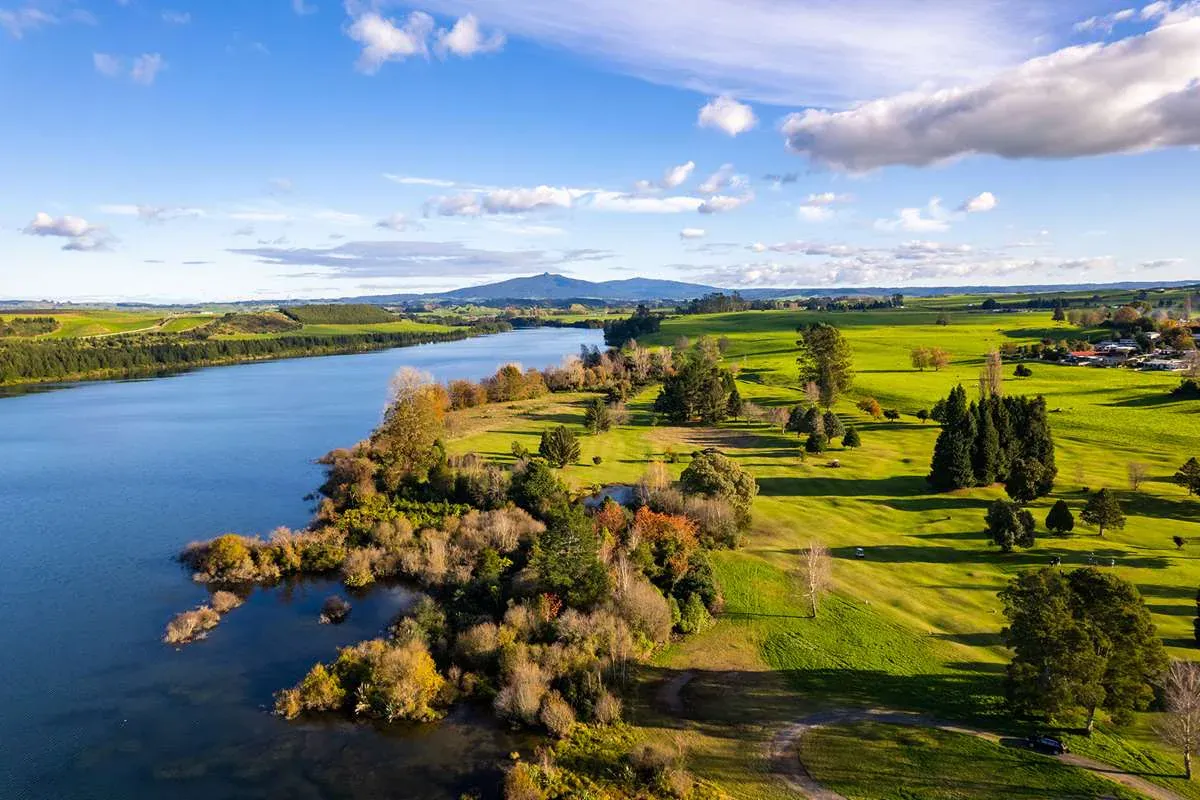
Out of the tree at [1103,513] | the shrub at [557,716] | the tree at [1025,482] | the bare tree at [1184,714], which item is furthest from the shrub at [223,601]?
the tree at [1103,513]

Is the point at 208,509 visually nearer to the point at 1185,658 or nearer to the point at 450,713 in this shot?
the point at 450,713

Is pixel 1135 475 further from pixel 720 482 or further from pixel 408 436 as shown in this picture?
pixel 408 436

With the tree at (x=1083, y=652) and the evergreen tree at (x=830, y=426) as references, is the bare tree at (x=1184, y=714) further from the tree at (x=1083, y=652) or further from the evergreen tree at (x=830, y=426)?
the evergreen tree at (x=830, y=426)

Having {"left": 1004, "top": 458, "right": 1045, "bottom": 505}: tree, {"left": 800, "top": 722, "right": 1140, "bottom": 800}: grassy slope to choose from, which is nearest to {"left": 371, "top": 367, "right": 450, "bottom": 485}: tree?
{"left": 800, "top": 722, "right": 1140, "bottom": 800}: grassy slope

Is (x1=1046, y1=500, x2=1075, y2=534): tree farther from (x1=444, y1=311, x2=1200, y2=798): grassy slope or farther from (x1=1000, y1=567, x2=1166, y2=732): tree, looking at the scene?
(x1=1000, y1=567, x2=1166, y2=732): tree

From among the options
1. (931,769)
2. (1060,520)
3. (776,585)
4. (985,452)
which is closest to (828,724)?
(931,769)

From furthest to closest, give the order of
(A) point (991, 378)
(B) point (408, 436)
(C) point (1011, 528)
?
1. (A) point (991, 378)
2. (B) point (408, 436)
3. (C) point (1011, 528)

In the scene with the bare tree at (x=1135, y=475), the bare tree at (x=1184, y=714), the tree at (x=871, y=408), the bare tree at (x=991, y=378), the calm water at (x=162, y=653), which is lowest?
the calm water at (x=162, y=653)

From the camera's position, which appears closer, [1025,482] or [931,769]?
[931,769]
